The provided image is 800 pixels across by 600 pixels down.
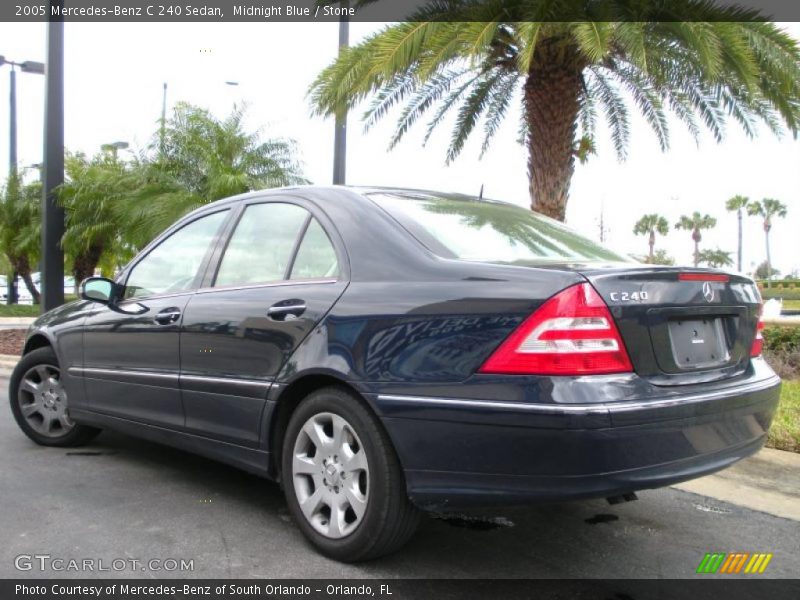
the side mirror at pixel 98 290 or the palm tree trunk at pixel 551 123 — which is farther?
the palm tree trunk at pixel 551 123

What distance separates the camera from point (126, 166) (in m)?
14.8

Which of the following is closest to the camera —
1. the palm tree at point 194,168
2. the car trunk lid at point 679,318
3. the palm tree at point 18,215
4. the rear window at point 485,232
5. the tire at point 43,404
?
the car trunk lid at point 679,318

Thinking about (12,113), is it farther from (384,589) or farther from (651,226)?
(651,226)

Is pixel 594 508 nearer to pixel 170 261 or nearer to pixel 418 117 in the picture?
pixel 170 261

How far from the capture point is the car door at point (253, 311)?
10.8 ft

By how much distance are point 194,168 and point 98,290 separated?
31.1ft

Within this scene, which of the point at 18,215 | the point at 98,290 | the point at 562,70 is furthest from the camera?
the point at 18,215

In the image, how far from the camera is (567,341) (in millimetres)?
2562

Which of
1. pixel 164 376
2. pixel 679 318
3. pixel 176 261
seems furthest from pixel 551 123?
pixel 679 318

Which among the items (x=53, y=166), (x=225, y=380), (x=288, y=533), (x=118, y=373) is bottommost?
(x=288, y=533)

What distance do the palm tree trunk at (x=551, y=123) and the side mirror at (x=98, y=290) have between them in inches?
238

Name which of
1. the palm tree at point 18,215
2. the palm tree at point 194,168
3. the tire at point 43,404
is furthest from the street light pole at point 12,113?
the tire at point 43,404

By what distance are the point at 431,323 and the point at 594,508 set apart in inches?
65.7

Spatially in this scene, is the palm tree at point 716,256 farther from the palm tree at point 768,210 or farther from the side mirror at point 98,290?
the side mirror at point 98,290
